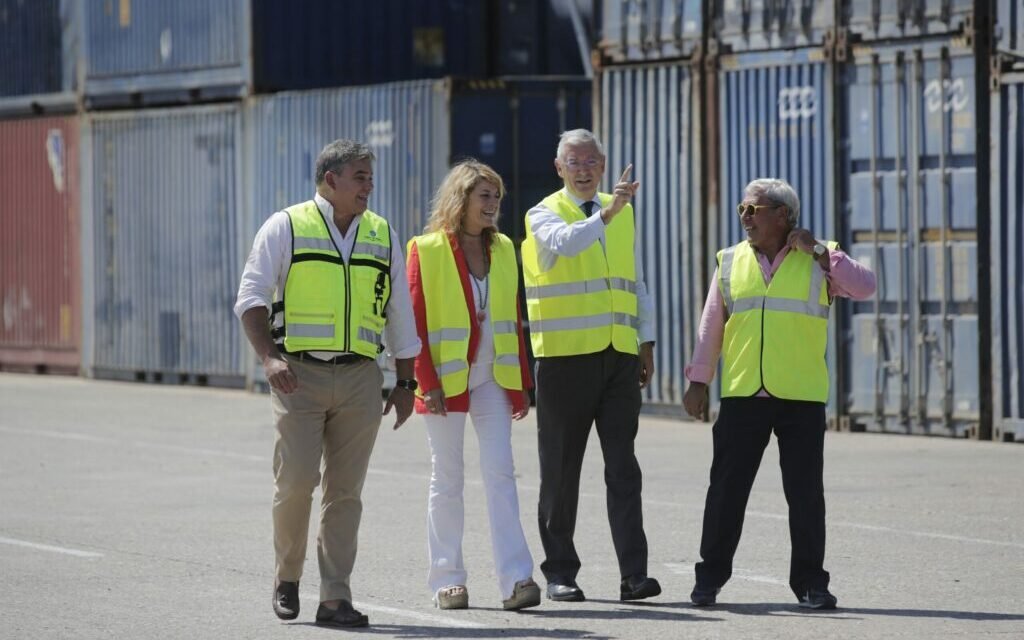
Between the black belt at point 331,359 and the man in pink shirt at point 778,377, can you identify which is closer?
the black belt at point 331,359

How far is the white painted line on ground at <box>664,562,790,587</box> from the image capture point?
886cm

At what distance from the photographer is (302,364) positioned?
775 cm

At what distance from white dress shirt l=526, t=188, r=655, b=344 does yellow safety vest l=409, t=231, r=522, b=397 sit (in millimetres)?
222

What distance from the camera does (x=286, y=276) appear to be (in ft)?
25.6

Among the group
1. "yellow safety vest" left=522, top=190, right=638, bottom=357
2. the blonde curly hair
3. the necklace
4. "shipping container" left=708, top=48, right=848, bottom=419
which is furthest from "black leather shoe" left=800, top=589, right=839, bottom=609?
"shipping container" left=708, top=48, right=848, bottom=419

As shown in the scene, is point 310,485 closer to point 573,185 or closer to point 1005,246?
point 573,185

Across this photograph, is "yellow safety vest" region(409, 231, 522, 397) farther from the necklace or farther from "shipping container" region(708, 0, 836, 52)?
"shipping container" region(708, 0, 836, 52)

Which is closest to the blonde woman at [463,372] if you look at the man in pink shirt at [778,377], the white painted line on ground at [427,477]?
the man in pink shirt at [778,377]

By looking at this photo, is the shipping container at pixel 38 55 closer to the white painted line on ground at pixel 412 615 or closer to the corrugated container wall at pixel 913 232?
the corrugated container wall at pixel 913 232

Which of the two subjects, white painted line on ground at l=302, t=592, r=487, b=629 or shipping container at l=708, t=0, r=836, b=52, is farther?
shipping container at l=708, t=0, r=836, b=52

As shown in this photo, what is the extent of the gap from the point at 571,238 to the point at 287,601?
1.74m

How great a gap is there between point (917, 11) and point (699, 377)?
8657mm

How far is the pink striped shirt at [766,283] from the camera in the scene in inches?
316

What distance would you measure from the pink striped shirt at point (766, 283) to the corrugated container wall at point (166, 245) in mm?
14409
